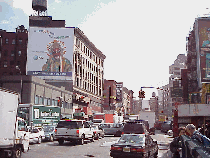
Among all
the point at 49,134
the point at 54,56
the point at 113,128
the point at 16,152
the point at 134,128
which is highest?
the point at 54,56

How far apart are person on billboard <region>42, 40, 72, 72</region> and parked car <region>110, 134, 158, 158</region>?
60.5 m

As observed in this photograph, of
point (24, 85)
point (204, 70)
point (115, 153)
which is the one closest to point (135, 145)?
point (115, 153)

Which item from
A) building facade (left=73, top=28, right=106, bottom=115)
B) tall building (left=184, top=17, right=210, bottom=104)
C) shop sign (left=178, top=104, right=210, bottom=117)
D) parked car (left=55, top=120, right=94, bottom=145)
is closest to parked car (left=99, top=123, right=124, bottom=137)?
shop sign (left=178, top=104, right=210, bottom=117)

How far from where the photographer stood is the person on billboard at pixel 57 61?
7475 centimetres

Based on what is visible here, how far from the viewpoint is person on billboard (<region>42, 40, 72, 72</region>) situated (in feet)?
245

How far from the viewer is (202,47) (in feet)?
204

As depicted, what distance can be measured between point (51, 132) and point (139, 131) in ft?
31.0

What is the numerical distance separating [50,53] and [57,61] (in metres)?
3.16

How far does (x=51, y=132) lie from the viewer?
94.5 feet

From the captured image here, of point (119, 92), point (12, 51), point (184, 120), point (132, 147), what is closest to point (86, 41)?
point (12, 51)

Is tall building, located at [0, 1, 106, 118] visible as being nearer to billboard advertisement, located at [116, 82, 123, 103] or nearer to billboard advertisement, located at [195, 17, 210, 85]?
billboard advertisement, located at [195, 17, 210, 85]

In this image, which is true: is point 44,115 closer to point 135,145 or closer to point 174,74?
point 135,145

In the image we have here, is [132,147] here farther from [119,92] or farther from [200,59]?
[119,92]

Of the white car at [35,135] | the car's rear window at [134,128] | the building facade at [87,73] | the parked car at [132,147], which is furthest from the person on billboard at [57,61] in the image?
the parked car at [132,147]
